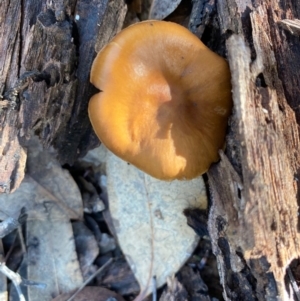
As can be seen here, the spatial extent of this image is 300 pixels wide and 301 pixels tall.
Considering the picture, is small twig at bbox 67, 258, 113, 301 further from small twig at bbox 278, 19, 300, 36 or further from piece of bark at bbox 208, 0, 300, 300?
small twig at bbox 278, 19, 300, 36

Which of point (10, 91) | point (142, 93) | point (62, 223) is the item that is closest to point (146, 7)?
point (142, 93)

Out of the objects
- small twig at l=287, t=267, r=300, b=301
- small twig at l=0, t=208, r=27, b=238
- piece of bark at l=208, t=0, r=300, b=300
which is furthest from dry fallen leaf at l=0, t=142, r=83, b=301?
small twig at l=287, t=267, r=300, b=301

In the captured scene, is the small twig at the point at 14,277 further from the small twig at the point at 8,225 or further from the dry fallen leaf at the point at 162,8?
the dry fallen leaf at the point at 162,8

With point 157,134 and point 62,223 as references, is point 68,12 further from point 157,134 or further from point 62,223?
point 62,223

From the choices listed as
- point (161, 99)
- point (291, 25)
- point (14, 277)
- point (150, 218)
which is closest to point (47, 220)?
point (14, 277)

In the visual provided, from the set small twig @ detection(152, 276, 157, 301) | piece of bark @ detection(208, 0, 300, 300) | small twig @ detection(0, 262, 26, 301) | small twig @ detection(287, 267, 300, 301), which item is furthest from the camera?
small twig @ detection(152, 276, 157, 301)

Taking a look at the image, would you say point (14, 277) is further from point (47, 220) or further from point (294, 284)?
point (294, 284)

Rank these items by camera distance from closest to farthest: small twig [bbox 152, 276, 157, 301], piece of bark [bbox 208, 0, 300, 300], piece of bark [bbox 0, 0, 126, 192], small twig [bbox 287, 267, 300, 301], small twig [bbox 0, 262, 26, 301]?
piece of bark [bbox 208, 0, 300, 300] → small twig [bbox 287, 267, 300, 301] → piece of bark [bbox 0, 0, 126, 192] → small twig [bbox 0, 262, 26, 301] → small twig [bbox 152, 276, 157, 301]
